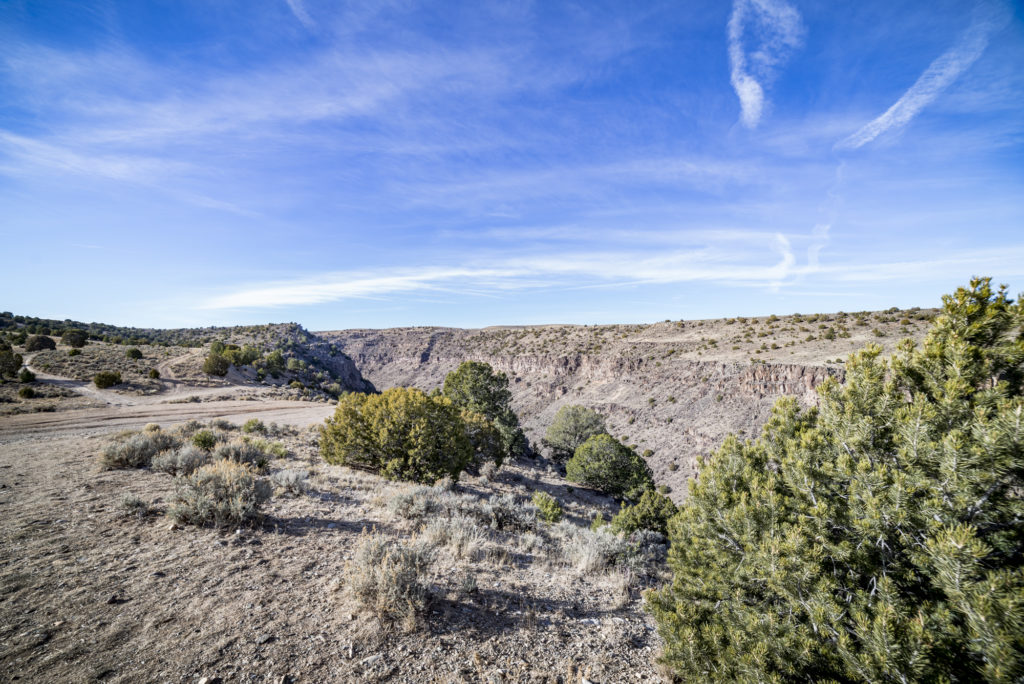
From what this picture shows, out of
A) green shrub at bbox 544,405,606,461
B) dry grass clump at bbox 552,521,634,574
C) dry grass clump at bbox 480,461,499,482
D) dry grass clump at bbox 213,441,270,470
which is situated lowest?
green shrub at bbox 544,405,606,461

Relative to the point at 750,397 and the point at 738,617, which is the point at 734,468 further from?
the point at 750,397

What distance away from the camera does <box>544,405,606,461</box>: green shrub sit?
35.0 meters

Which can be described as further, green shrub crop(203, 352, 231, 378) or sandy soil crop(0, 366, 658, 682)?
green shrub crop(203, 352, 231, 378)

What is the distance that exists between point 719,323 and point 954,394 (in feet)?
240

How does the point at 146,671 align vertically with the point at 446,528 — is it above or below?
above

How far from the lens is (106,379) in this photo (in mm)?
29375

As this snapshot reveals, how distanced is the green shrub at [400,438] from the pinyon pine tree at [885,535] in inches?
364

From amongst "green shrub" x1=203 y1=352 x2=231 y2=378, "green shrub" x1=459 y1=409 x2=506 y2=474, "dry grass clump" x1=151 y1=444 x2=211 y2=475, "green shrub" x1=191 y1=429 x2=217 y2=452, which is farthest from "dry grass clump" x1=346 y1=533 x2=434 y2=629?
"green shrub" x1=203 y1=352 x2=231 y2=378

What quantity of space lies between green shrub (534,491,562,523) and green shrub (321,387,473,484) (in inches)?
128

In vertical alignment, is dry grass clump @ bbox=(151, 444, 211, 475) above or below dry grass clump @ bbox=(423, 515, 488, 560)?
above

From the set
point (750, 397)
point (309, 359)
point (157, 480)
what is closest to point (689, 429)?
point (750, 397)

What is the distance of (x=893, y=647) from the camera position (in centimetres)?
293

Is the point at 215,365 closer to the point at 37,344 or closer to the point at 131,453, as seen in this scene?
the point at 37,344

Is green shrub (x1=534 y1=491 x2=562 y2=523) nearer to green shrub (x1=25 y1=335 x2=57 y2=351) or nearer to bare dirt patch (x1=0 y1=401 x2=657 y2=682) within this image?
bare dirt patch (x1=0 y1=401 x2=657 y2=682)
